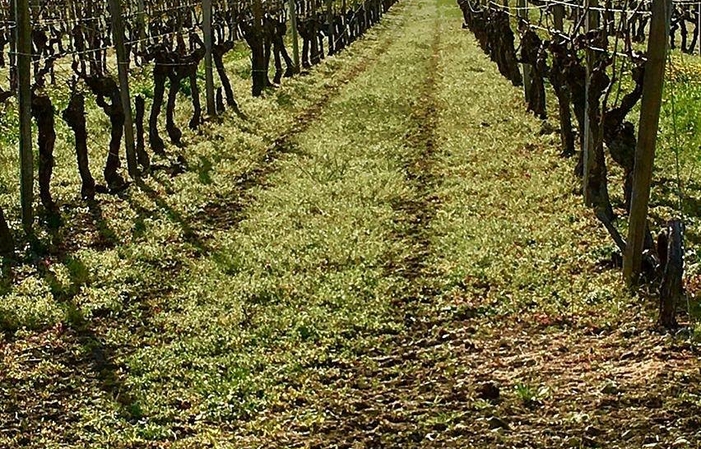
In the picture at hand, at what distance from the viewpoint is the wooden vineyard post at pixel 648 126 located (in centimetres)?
718

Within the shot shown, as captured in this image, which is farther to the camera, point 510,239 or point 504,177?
point 504,177

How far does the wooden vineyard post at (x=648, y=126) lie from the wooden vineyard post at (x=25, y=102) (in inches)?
239

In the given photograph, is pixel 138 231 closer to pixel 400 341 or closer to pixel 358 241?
pixel 358 241

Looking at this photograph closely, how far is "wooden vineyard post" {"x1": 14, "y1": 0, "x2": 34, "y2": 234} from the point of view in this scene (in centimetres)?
988

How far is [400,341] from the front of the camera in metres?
7.21

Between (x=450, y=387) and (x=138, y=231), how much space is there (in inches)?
194

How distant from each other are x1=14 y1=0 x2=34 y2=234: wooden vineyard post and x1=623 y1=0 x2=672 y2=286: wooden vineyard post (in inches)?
239

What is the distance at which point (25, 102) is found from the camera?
9984 millimetres

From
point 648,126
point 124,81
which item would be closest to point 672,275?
point 648,126

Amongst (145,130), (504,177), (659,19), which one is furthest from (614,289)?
(145,130)

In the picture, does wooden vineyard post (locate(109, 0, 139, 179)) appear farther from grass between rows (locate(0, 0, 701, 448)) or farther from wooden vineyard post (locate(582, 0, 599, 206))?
wooden vineyard post (locate(582, 0, 599, 206))

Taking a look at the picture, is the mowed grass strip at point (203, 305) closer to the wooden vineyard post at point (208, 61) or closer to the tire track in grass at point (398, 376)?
the tire track in grass at point (398, 376)

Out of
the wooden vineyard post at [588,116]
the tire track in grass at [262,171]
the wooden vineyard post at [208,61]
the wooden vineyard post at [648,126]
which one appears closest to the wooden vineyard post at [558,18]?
the wooden vineyard post at [588,116]

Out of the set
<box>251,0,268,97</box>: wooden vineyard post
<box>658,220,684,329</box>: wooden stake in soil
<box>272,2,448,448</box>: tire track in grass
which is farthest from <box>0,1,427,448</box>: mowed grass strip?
<box>251,0,268,97</box>: wooden vineyard post
